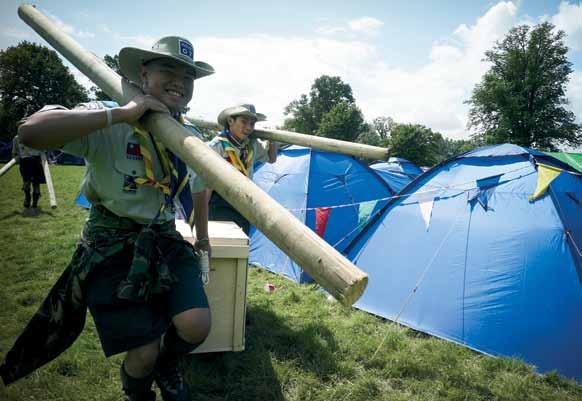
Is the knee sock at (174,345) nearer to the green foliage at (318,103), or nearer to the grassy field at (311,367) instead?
the grassy field at (311,367)

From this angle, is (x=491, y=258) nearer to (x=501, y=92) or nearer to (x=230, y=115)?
(x=230, y=115)

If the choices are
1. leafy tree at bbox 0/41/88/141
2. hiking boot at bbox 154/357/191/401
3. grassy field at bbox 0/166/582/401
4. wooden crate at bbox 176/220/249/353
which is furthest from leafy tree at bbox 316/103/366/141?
hiking boot at bbox 154/357/191/401

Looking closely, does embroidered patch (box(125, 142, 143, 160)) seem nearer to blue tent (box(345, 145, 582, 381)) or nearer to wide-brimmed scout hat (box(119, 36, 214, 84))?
wide-brimmed scout hat (box(119, 36, 214, 84))

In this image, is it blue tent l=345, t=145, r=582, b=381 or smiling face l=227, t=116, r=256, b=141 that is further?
smiling face l=227, t=116, r=256, b=141

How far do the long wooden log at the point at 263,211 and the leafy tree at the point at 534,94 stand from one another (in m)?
34.3

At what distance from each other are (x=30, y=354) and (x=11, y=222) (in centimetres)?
678

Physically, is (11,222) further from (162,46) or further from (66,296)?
(162,46)

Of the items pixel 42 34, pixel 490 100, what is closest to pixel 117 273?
pixel 42 34

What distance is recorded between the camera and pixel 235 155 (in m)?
3.62

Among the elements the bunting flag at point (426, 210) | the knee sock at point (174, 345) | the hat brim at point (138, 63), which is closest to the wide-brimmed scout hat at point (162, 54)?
the hat brim at point (138, 63)

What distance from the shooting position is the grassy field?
2.58 m

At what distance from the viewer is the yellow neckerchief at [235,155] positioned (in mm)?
3570

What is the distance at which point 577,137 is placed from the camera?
94.6 feet

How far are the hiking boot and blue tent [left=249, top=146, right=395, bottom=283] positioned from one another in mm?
3173
